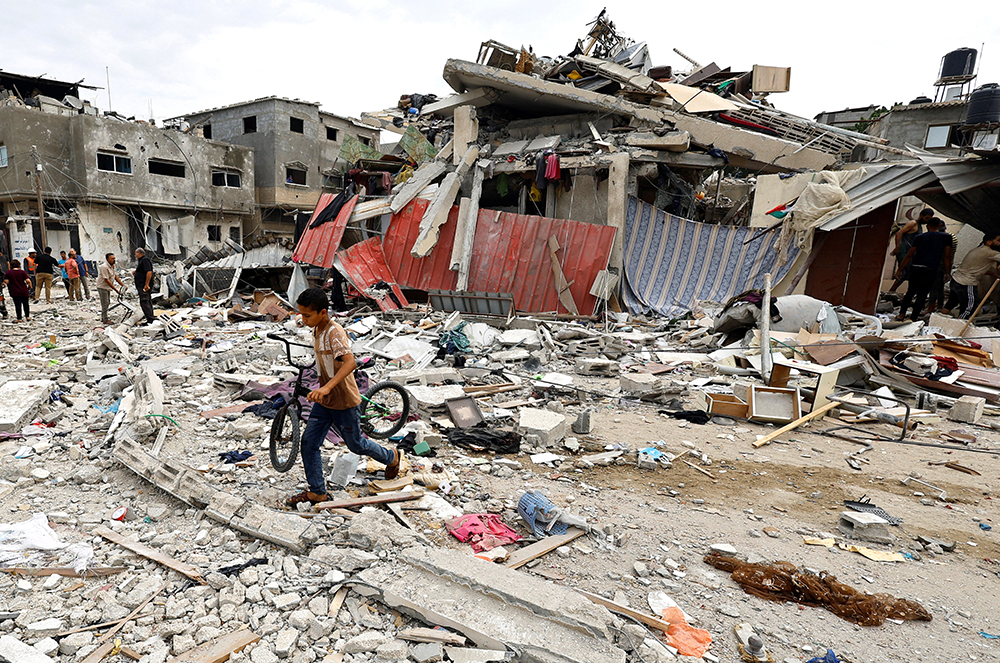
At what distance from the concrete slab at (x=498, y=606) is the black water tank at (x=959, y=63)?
2801 centimetres

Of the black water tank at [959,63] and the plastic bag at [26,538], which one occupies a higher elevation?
the black water tank at [959,63]

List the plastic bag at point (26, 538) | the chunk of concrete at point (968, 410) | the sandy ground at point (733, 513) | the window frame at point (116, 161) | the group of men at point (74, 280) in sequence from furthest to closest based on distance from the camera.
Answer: the window frame at point (116, 161) < the group of men at point (74, 280) < the chunk of concrete at point (968, 410) < the plastic bag at point (26, 538) < the sandy ground at point (733, 513)

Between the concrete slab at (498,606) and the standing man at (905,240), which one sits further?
the standing man at (905,240)

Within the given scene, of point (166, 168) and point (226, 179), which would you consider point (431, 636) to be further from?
point (226, 179)

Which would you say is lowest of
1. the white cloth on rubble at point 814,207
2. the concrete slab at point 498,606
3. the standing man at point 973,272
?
the concrete slab at point 498,606

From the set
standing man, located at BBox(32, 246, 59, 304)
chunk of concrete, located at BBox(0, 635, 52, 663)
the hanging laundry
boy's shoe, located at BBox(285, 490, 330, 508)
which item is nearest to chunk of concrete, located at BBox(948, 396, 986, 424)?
boy's shoe, located at BBox(285, 490, 330, 508)

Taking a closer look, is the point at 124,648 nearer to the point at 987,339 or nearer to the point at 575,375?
the point at 575,375

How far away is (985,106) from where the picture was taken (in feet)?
43.3

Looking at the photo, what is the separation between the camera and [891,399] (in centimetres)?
635

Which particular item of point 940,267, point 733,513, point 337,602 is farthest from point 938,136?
point 337,602

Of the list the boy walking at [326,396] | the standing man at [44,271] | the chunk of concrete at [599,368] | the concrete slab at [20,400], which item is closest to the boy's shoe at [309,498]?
the boy walking at [326,396]

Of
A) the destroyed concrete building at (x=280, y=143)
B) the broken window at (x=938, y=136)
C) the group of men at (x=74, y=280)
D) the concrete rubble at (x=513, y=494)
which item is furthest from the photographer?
the destroyed concrete building at (x=280, y=143)

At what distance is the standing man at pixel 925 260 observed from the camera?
871 cm

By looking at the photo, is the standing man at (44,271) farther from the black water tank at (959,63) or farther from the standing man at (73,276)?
the black water tank at (959,63)
